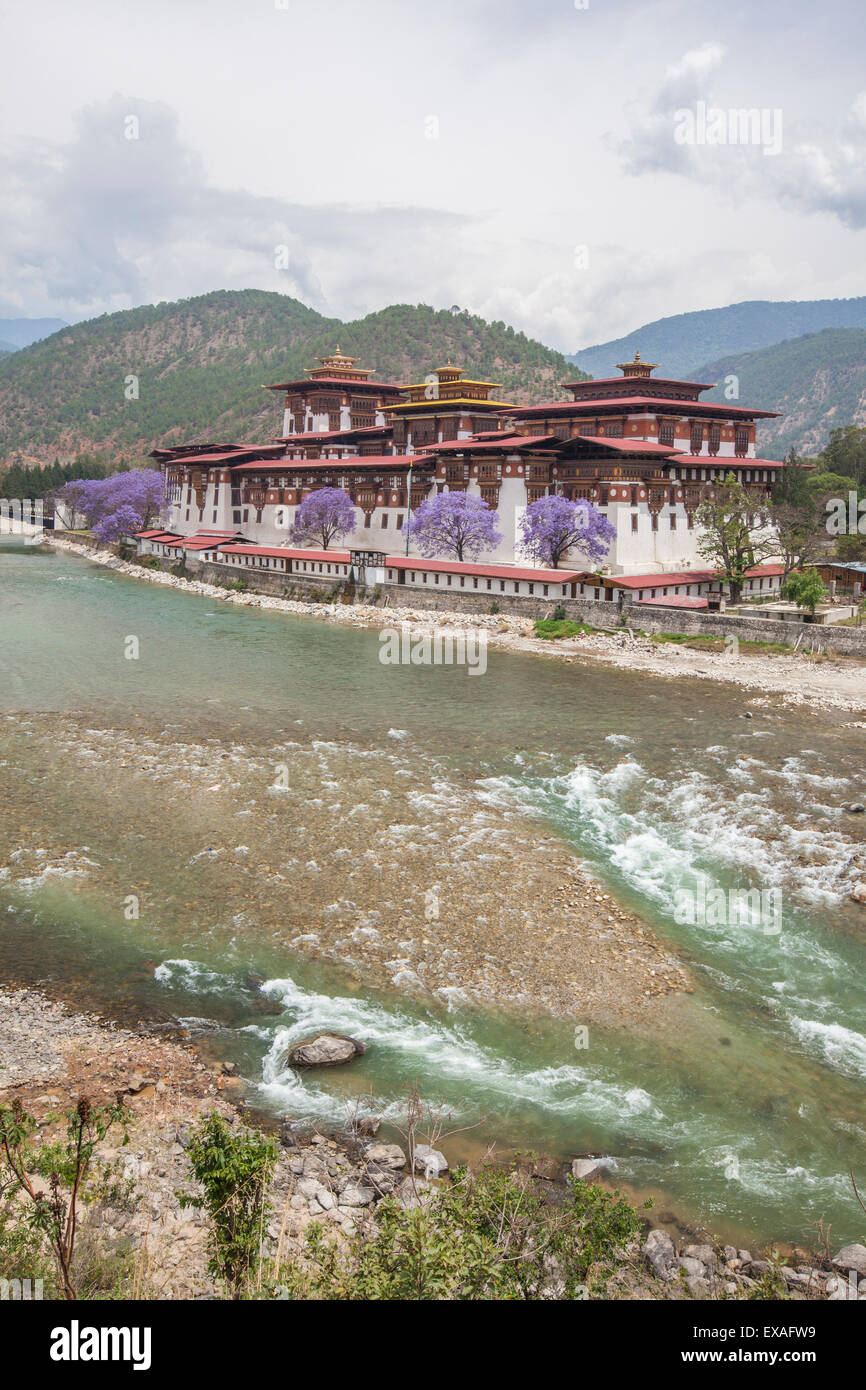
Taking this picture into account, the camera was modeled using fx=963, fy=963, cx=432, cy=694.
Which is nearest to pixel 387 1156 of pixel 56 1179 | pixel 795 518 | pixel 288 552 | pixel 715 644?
pixel 56 1179

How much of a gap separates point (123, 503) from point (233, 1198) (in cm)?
10006

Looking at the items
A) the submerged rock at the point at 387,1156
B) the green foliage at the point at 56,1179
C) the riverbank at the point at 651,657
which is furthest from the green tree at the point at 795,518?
the green foliage at the point at 56,1179

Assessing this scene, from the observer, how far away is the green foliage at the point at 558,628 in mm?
55125

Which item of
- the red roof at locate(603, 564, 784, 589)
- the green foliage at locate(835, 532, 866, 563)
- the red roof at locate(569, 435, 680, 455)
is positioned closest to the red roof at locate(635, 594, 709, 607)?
the red roof at locate(603, 564, 784, 589)

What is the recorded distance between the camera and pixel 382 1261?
29.3 feet

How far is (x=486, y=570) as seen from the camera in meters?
61.7

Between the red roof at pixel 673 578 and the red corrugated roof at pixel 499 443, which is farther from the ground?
the red corrugated roof at pixel 499 443

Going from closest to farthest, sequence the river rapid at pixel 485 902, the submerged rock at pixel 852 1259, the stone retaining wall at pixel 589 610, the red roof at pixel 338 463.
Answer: the submerged rock at pixel 852 1259 → the river rapid at pixel 485 902 → the stone retaining wall at pixel 589 610 → the red roof at pixel 338 463

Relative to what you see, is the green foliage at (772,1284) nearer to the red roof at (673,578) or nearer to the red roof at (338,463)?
the red roof at (673,578)

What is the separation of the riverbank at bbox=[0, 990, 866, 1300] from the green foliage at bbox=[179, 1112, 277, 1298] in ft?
1.06

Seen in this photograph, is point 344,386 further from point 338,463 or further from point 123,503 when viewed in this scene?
point 123,503

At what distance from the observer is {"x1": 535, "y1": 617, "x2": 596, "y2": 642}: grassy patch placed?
55094 millimetres

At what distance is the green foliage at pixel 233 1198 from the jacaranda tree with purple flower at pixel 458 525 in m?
58.2

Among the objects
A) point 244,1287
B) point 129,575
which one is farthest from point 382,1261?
point 129,575
